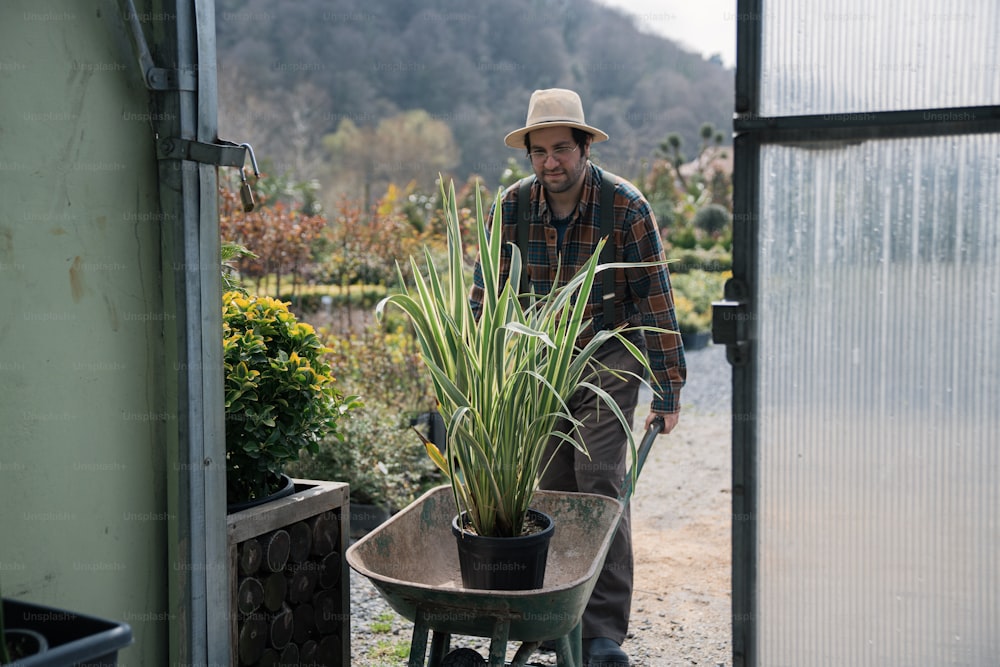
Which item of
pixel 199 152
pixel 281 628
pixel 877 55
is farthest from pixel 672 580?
pixel 199 152

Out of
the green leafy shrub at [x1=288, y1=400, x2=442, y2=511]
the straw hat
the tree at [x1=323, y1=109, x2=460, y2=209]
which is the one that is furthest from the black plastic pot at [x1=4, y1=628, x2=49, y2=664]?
the tree at [x1=323, y1=109, x2=460, y2=209]

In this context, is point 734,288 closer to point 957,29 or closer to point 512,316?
point 512,316

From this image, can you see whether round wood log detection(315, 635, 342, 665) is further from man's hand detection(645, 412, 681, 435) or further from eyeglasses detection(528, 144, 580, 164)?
eyeglasses detection(528, 144, 580, 164)

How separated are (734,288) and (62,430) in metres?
1.57

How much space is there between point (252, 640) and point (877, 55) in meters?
2.11

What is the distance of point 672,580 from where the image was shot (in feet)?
13.8

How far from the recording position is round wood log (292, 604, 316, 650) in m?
2.71

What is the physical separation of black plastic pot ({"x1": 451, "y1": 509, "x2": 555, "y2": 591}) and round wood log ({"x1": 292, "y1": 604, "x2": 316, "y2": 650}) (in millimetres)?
632

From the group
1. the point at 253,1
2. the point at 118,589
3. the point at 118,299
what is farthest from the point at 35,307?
the point at 253,1

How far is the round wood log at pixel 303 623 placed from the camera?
2.71m

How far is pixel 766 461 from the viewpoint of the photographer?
2.38 meters

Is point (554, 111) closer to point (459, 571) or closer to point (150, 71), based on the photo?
point (150, 71)

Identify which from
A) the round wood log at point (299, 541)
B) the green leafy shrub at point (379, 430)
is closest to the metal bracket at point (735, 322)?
the round wood log at point (299, 541)

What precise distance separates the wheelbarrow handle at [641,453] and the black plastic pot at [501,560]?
10.2 inches
